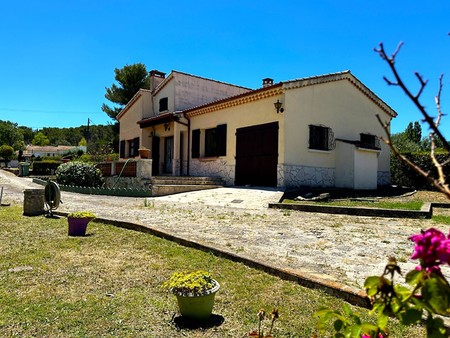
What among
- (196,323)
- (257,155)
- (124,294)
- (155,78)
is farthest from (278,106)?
(155,78)

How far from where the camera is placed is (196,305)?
299 cm

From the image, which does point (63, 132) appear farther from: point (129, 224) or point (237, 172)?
point (129, 224)

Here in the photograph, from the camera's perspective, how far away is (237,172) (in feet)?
53.0

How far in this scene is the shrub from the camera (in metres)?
18.3

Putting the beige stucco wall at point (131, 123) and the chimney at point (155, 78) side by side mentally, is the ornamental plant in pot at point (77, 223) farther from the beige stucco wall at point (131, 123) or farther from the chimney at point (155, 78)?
the chimney at point (155, 78)

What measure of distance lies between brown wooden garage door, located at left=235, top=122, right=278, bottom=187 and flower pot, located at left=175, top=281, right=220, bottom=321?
38.0 ft

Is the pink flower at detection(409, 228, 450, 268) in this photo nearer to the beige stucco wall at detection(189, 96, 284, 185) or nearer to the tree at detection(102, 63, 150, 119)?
the beige stucco wall at detection(189, 96, 284, 185)

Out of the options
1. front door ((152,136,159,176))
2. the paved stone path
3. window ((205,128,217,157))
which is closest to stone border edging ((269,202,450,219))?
the paved stone path

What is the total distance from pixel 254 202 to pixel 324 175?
5.14m

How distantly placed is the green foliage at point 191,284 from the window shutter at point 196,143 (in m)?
15.5

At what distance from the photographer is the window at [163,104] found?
2242cm

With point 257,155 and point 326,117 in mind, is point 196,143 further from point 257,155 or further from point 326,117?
point 326,117

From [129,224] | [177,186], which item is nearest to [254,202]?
[177,186]

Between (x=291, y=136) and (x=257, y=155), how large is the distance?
5.51 ft
